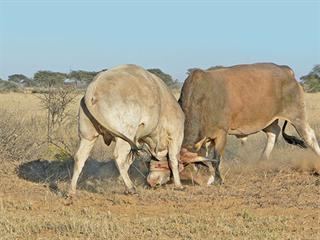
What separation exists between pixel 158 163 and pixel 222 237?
14.3ft

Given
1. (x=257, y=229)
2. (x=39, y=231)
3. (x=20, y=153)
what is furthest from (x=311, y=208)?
(x=20, y=153)

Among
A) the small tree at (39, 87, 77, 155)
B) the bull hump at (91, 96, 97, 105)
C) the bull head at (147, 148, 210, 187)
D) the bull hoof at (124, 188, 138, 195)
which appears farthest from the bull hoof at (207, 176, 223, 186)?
the small tree at (39, 87, 77, 155)

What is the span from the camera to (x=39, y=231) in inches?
317

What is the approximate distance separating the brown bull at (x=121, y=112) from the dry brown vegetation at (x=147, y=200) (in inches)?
26.1

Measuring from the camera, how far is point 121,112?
Answer: 33.3 feet

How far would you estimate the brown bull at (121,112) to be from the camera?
10109 millimetres

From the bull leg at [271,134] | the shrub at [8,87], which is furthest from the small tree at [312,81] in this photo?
the bull leg at [271,134]

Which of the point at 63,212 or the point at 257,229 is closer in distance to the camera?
the point at 257,229

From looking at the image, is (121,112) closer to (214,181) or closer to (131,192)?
(131,192)

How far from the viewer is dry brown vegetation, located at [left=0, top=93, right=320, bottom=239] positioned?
7.92 meters

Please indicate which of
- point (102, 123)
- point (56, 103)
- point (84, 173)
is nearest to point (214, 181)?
point (84, 173)

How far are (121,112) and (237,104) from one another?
150 inches

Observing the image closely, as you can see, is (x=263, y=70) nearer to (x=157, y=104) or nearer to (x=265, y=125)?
(x=265, y=125)

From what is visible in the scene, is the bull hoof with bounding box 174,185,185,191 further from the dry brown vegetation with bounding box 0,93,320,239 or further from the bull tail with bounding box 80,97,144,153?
the bull tail with bounding box 80,97,144,153
